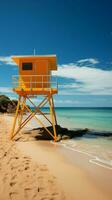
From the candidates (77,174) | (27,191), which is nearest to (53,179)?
(77,174)

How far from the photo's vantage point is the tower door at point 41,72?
17.6m

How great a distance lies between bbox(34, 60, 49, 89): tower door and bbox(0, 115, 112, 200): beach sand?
7.32m

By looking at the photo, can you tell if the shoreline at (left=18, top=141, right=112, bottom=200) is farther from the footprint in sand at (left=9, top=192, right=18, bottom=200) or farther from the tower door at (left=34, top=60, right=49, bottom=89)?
the tower door at (left=34, top=60, right=49, bottom=89)

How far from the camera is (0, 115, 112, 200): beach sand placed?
657cm

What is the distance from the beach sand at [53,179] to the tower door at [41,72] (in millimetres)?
7315

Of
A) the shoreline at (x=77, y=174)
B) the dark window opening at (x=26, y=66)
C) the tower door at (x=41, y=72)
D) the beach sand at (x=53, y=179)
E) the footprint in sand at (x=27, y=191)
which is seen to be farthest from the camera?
the dark window opening at (x=26, y=66)

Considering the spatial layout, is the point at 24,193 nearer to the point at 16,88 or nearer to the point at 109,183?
the point at 109,183

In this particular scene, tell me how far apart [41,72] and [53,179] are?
437 inches

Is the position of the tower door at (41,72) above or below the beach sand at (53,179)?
above

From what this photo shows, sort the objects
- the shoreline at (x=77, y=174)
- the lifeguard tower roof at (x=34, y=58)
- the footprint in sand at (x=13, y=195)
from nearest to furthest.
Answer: the footprint in sand at (x=13, y=195) < the shoreline at (x=77, y=174) < the lifeguard tower roof at (x=34, y=58)

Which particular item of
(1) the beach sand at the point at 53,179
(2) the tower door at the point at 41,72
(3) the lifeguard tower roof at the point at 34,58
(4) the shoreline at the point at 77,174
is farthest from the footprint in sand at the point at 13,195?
(3) the lifeguard tower roof at the point at 34,58

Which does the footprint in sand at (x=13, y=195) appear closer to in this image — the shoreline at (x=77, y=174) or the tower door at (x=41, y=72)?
the shoreline at (x=77, y=174)

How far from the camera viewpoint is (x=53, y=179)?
7785mm

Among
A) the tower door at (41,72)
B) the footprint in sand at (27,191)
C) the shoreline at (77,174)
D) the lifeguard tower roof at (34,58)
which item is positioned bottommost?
the shoreline at (77,174)
